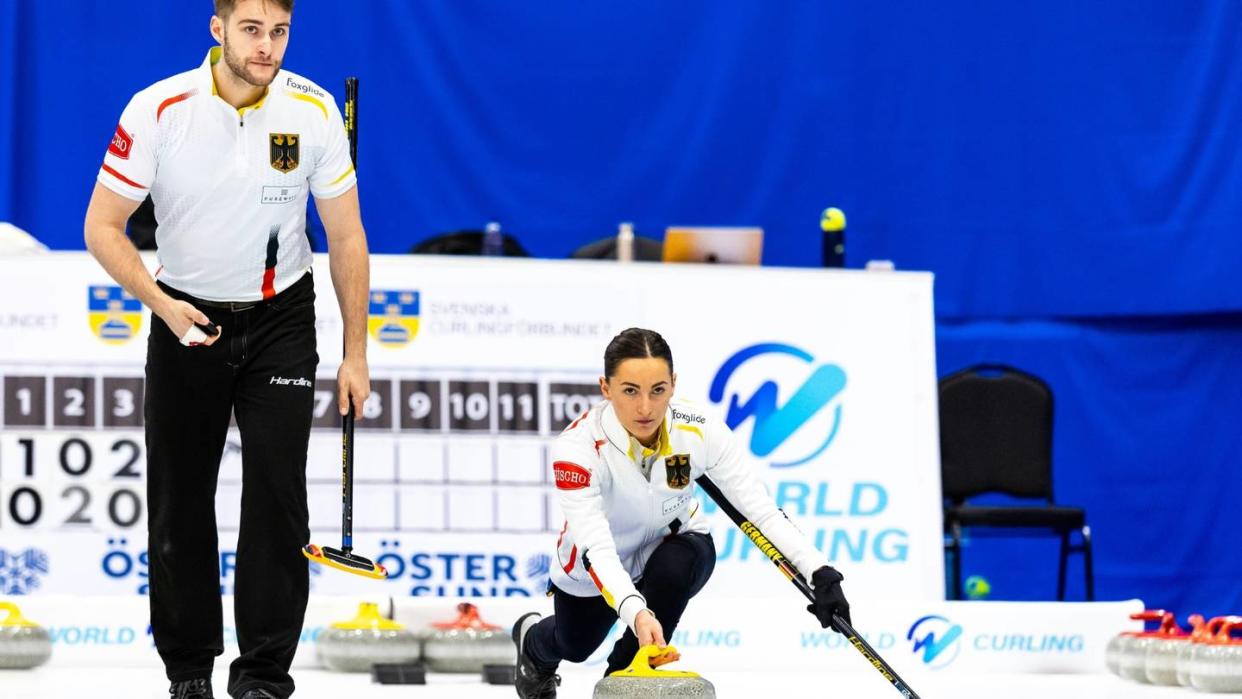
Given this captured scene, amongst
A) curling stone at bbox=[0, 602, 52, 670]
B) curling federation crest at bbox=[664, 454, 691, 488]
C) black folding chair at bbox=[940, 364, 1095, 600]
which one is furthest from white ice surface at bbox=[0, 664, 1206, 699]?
black folding chair at bbox=[940, 364, 1095, 600]

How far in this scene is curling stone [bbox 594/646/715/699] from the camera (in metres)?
3.52

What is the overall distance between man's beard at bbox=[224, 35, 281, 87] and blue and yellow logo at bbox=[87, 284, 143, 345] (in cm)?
283

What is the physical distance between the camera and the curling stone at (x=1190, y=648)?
16.7 feet

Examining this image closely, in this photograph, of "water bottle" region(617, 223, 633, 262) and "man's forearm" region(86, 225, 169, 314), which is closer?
"man's forearm" region(86, 225, 169, 314)

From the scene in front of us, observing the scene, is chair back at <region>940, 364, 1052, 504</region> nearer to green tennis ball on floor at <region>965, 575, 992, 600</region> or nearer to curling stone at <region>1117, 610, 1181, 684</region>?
green tennis ball on floor at <region>965, 575, 992, 600</region>

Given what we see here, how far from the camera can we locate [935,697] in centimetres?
482

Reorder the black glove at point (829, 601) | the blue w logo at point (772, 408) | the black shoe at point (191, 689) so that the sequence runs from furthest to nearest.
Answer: the blue w logo at point (772, 408)
the black glove at point (829, 601)
the black shoe at point (191, 689)

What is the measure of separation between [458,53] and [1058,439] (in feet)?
12.0

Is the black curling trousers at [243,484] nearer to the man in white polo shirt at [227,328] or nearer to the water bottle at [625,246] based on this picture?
the man in white polo shirt at [227,328]

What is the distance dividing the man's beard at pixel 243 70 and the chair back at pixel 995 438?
4.32 meters

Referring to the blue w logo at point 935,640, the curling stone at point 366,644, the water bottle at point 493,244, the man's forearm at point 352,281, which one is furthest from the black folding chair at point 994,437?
the man's forearm at point 352,281

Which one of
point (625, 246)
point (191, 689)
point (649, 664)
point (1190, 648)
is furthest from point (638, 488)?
point (625, 246)

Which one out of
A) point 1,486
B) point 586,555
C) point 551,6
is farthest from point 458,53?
point 586,555

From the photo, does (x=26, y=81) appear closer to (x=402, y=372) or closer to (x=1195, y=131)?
(x=402, y=372)
